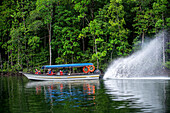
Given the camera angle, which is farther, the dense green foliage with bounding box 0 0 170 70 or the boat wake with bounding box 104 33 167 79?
the dense green foliage with bounding box 0 0 170 70

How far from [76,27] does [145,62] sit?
57.1 feet

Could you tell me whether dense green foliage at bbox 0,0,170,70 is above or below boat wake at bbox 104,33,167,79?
above

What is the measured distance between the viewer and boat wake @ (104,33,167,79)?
161ft

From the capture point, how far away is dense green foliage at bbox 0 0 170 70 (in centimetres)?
5322

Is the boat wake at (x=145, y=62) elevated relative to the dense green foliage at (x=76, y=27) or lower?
lower

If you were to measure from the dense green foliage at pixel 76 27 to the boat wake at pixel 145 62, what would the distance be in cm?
188

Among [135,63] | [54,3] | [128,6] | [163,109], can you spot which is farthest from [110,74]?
[163,109]

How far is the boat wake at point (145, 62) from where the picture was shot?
161ft

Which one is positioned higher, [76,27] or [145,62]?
[76,27]

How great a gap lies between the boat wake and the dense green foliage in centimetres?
188

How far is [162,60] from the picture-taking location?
51.3m

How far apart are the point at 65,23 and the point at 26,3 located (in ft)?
31.3

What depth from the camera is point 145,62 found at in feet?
169

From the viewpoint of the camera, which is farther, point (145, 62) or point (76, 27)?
point (76, 27)
